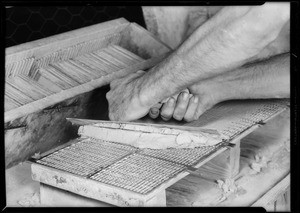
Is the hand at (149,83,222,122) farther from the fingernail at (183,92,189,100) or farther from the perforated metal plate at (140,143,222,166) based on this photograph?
the perforated metal plate at (140,143,222,166)

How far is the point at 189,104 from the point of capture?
184 cm

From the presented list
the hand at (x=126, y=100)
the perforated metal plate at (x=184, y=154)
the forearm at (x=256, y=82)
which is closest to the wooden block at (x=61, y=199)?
the perforated metal plate at (x=184, y=154)

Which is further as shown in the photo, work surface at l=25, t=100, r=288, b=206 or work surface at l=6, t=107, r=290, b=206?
work surface at l=6, t=107, r=290, b=206

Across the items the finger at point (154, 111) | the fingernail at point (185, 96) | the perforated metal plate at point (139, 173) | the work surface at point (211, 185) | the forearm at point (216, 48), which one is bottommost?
the work surface at point (211, 185)

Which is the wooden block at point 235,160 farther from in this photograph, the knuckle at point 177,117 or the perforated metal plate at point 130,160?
the knuckle at point 177,117

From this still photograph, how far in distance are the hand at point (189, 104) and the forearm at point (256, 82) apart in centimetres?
1

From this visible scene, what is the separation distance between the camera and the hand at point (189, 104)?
1.81 meters

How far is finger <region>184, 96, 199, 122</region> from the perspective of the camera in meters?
1.83

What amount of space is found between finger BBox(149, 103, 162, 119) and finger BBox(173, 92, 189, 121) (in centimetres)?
6

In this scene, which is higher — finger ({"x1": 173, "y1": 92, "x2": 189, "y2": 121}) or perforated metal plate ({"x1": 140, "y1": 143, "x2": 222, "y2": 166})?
finger ({"x1": 173, "y1": 92, "x2": 189, "y2": 121})

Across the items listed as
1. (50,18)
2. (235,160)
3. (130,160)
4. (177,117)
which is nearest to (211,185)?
(235,160)

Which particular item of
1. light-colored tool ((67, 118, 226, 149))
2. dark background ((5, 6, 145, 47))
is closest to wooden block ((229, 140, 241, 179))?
light-colored tool ((67, 118, 226, 149))

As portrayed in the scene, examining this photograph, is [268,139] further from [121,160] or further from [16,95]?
[16,95]
